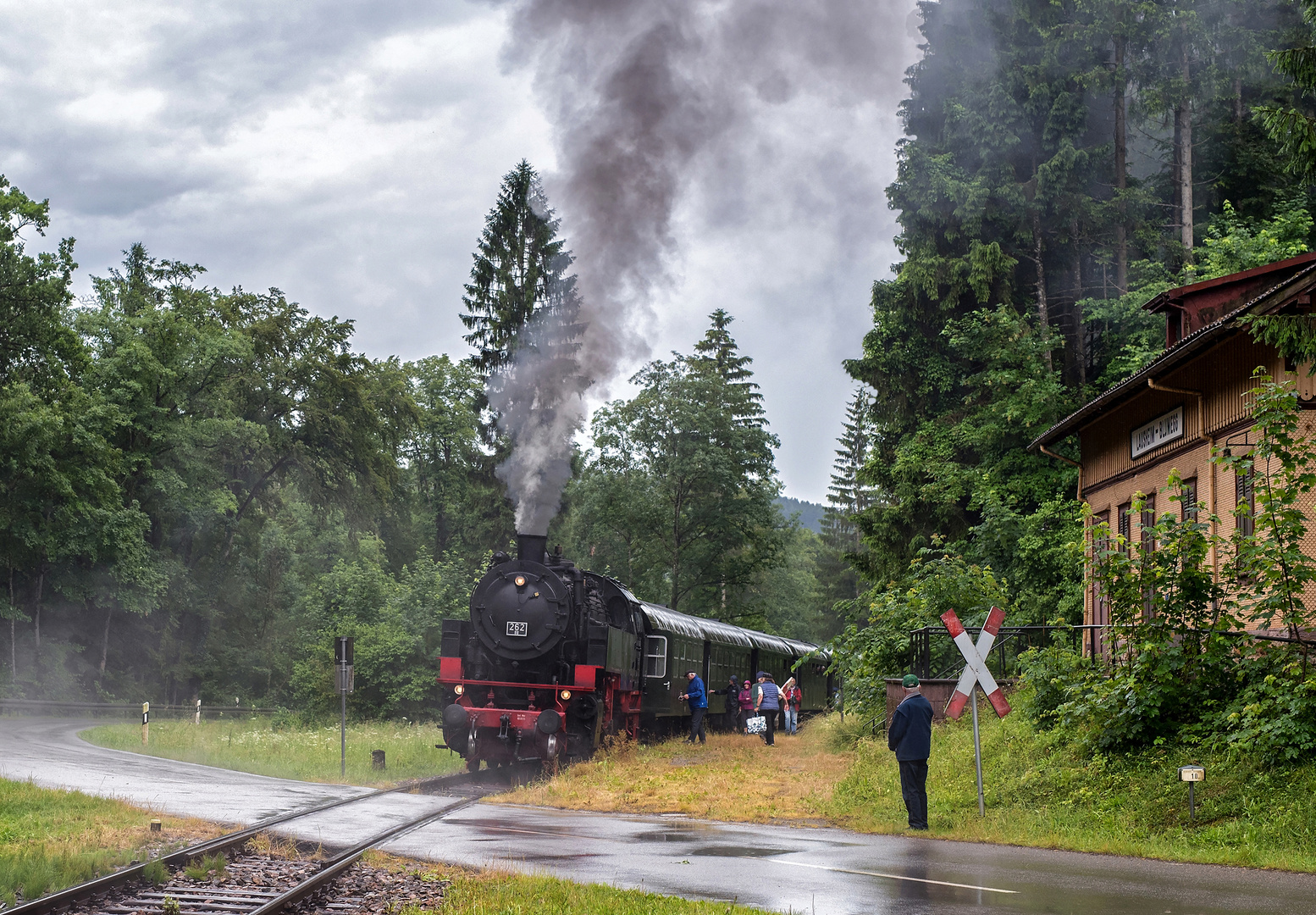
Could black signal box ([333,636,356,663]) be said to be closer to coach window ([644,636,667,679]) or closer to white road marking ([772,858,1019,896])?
coach window ([644,636,667,679])

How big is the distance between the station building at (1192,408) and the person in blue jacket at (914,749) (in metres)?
2.75

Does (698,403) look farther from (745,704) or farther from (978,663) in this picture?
(978,663)

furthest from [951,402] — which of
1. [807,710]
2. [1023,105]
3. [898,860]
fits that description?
[898,860]

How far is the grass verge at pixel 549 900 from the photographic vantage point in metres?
8.20

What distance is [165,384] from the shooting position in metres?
44.2

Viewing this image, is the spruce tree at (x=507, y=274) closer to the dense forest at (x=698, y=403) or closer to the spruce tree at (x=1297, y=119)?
the dense forest at (x=698, y=403)

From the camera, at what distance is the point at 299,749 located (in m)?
24.2

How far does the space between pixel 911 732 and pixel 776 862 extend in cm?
285

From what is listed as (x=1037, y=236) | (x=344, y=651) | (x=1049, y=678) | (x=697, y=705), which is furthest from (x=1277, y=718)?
(x=1037, y=236)

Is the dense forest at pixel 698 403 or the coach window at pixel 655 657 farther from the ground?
the dense forest at pixel 698 403

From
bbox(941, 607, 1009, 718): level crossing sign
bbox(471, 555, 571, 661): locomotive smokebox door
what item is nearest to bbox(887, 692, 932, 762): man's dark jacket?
bbox(941, 607, 1009, 718): level crossing sign

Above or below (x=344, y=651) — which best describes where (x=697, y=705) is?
below

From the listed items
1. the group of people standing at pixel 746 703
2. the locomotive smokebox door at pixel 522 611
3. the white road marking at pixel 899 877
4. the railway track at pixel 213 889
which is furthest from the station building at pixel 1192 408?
the railway track at pixel 213 889

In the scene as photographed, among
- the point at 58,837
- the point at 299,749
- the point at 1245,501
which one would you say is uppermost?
the point at 1245,501
